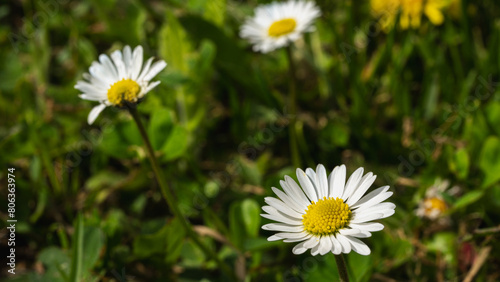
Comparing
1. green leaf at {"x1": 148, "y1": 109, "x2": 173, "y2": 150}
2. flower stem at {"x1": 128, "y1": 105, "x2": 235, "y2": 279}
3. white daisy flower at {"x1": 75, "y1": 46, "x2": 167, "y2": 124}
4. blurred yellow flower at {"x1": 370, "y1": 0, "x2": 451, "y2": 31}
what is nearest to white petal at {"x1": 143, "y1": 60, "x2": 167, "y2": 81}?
white daisy flower at {"x1": 75, "y1": 46, "x2": 167, "y2": 124}

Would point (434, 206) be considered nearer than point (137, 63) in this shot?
No

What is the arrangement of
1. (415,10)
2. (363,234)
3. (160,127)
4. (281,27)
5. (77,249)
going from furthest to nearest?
(415,10), (281,27), (160,127), (77,249), (363,234)

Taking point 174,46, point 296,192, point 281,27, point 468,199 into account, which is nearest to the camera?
point 296,192

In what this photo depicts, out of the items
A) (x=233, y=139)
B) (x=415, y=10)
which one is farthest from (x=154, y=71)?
(x=415, y=10)

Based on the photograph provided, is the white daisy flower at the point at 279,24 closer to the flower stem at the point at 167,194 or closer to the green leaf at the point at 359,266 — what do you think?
the flower stem at the point at 167,194

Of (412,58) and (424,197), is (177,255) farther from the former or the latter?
(412,58)

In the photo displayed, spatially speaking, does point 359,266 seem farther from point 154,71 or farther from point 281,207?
point 154,71

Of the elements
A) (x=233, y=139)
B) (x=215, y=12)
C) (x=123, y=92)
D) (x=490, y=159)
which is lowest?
(x=490, y=159)
